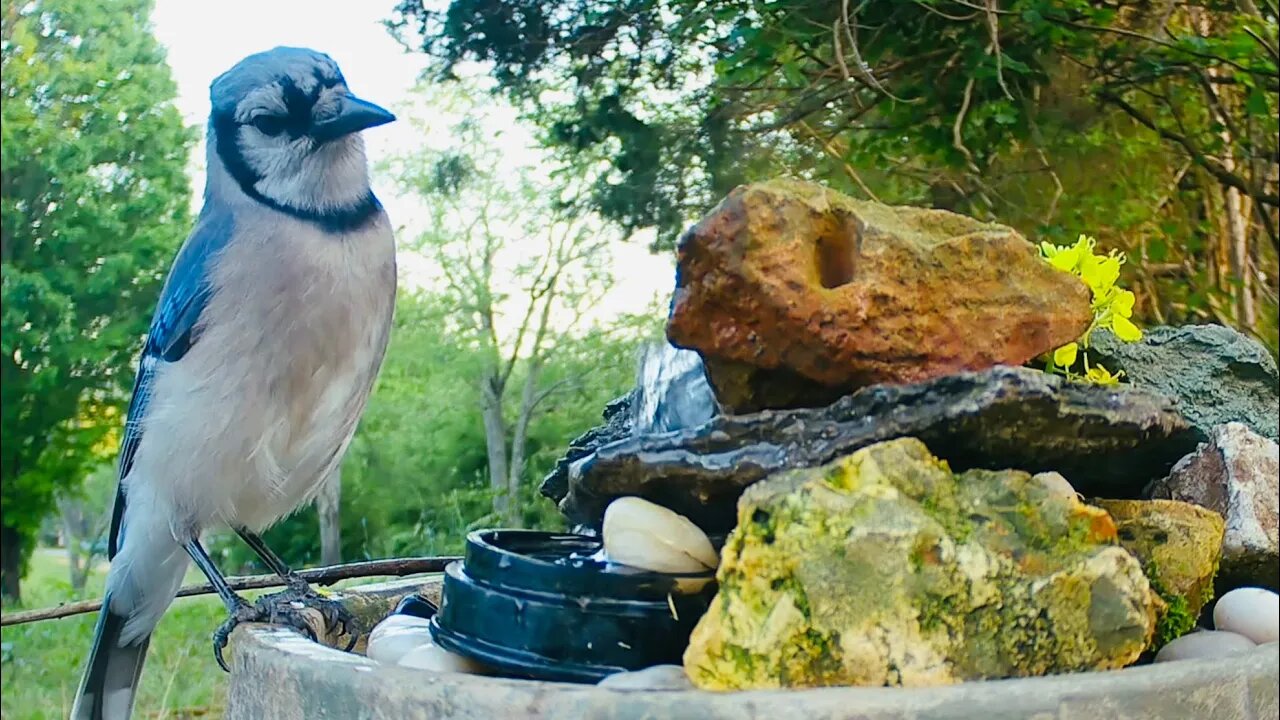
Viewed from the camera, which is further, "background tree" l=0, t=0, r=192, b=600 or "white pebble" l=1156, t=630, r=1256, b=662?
"background tree" l=0, t=0, r=192, b=600

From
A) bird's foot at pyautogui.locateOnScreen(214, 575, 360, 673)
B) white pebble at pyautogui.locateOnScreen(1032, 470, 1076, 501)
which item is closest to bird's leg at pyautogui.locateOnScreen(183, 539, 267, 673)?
bird's foot at pyautogui.locateOnScreen(214, 575, 360, 673)

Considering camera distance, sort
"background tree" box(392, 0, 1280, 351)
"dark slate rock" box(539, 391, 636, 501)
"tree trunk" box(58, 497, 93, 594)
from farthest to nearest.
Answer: "tree trunk" box(58, 497, 93, 594)
"background tree" box(392, 0, 1280, 351)
"dark slate rock" box(539, 391, 636, 501)

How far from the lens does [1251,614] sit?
657 mm

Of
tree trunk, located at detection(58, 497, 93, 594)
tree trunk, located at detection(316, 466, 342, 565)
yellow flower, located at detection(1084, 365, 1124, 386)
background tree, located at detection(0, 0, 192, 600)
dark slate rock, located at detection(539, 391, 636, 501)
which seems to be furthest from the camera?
tree trunk, located at detection(58, 497, 93, 594)

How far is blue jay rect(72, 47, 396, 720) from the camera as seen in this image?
0.98m

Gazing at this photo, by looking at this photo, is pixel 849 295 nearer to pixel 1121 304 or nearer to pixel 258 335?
pixel 1121 304

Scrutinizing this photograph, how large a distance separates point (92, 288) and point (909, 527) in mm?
2212

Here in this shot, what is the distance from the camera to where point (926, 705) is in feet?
1.58

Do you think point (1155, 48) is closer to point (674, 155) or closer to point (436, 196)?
point (674, 155)

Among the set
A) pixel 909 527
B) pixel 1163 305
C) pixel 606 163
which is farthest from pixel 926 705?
pixel 1163 305

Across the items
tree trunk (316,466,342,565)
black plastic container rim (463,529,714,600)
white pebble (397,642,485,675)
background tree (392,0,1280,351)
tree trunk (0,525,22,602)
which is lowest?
tree trunk (0,525,22,602)

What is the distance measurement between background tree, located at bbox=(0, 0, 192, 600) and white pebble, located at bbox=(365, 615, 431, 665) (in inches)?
61.3

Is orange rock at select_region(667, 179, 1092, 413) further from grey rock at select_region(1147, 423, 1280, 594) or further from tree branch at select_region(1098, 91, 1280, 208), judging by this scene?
tree branch at select_region(1098, 91, 1280, 208)

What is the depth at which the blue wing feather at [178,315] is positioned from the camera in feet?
3.36
